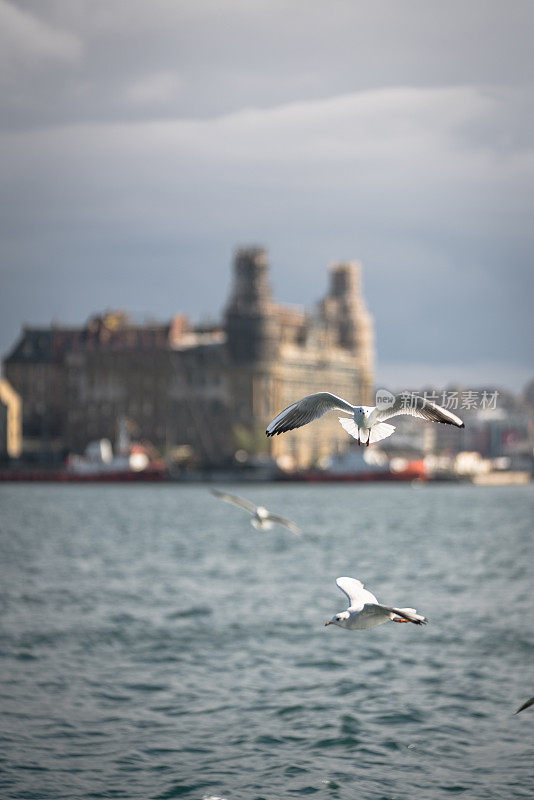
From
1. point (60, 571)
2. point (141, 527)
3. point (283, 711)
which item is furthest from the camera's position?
point (141, 527)

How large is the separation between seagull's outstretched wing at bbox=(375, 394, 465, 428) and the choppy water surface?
6920mm

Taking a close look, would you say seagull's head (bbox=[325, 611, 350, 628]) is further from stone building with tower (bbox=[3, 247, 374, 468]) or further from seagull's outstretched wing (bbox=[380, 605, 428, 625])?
stone building with tower (bbox=[3, 247, 374, 468])

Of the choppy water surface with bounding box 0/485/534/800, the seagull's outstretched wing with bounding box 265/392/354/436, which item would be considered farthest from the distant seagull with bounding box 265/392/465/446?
the choppy water surface with bounding box 0/485/534/800

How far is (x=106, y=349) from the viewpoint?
170000mm

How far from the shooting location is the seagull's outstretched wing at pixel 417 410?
39.3 feet

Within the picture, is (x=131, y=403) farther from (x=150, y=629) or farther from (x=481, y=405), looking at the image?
(x=481, y=405)

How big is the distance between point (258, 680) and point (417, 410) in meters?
14.1

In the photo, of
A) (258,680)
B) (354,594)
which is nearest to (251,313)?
(258,680)

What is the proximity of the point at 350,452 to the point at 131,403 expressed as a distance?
91.3ft

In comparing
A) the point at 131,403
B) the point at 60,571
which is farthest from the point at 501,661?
the point at 131,403

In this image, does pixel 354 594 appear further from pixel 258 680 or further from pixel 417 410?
pixel 258 680

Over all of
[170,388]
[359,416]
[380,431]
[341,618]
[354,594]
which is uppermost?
[170,388]

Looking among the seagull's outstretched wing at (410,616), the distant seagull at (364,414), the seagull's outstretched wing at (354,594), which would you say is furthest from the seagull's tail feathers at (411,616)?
the seagull's outstretched wing at (354,594)

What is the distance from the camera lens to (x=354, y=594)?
14297 mm
